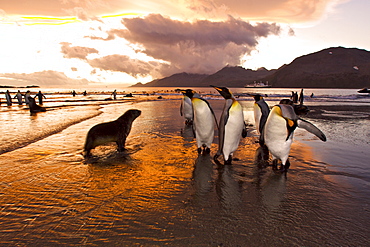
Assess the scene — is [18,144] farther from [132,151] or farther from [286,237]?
[286,237]

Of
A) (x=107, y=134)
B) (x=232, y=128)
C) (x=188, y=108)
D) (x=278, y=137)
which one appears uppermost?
(x=188, y=108)

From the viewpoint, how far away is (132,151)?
630 centimetres

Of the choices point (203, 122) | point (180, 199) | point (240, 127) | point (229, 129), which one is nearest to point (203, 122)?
point (203, 122)

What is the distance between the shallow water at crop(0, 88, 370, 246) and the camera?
2.66m

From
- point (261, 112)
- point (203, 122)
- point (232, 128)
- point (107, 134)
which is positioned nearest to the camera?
point (232, 128)

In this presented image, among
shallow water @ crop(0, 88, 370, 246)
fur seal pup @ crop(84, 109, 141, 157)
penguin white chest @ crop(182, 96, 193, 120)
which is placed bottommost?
shallow water @ crop(0, 88, 370, 246)

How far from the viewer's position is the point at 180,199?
351cm

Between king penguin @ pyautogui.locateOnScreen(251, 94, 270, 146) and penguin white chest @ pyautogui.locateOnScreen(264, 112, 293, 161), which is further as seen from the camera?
king penguin @ pyautogui.locateOnScreen(251, 94, 270, 146)

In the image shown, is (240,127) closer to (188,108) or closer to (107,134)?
(107,134)

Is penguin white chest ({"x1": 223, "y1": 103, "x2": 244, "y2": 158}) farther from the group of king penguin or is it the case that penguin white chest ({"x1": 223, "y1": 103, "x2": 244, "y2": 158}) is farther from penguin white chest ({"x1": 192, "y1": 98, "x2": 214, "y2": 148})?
penguin white chest ({"x1": 192, "y1": 98, "x2": 214, "y2": 148})

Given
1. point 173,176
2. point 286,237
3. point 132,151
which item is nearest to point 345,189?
point 286,237

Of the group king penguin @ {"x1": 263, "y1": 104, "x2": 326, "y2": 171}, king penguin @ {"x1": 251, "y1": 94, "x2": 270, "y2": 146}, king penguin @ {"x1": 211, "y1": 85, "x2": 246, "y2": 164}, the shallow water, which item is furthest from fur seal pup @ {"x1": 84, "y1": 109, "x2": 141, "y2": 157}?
king penguin @ {"x1": 251, "y1": 94, "x2": 270, "y2": 146}

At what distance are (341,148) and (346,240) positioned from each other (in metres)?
4.95

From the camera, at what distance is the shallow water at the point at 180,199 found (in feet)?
8.71
